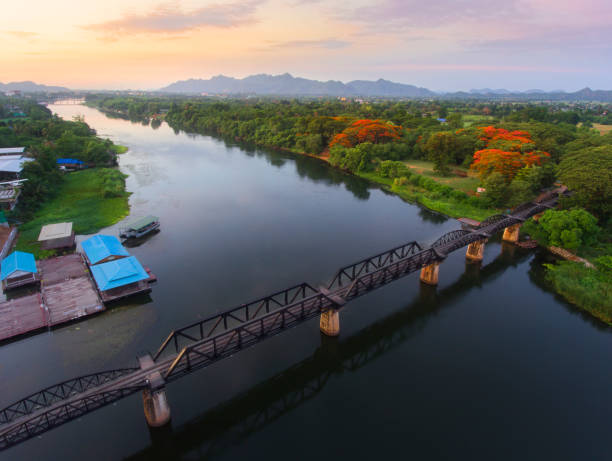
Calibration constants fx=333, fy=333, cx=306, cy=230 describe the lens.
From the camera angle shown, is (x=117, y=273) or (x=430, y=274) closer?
(x=117, y=273)

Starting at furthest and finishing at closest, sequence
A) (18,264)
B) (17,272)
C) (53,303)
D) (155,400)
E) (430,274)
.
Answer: (430,274), (18,264), (17,272), (53,303), (155,400)

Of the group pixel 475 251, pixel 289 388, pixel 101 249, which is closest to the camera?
pixel 289 388

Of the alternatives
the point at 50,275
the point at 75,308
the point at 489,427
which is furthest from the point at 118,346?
the point at 489,427

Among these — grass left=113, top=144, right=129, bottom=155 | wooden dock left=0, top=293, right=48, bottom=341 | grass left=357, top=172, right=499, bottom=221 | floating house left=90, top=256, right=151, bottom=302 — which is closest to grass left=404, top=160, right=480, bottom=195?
grass left=357, top=172, right=499, bottom=221

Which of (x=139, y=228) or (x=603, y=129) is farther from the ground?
(x=603, y=129)

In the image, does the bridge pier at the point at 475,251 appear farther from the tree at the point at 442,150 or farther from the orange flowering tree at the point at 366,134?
the orange flowering tree at the point at 366,134

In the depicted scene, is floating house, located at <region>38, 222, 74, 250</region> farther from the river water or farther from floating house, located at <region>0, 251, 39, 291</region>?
the river water


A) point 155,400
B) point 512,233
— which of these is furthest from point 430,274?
point 155,400

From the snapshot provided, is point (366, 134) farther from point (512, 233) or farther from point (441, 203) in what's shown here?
point (512, 233)
